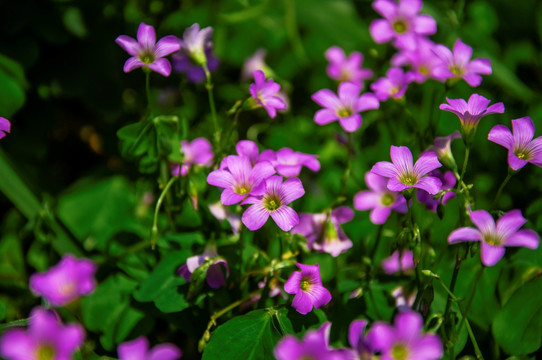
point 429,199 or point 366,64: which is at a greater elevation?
point 429,199

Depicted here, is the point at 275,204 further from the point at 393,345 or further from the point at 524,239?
the point at 524,239

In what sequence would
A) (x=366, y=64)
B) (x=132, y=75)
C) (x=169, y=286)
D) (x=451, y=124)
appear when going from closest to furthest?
(x=169, y=286)
(x=451, y=124)
(x=132, y=75)
(x=366, y=64)

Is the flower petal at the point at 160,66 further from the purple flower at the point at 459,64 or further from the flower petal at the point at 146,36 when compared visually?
the purple flower at the point at 459,64

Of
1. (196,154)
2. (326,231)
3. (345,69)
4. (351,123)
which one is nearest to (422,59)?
(345,69)

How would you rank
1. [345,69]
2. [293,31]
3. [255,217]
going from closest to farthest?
[255,217] < [345,69] < [293,31]

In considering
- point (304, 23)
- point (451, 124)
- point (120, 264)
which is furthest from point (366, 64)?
point (120, 264)

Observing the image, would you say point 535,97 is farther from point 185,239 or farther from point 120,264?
point 120,264
